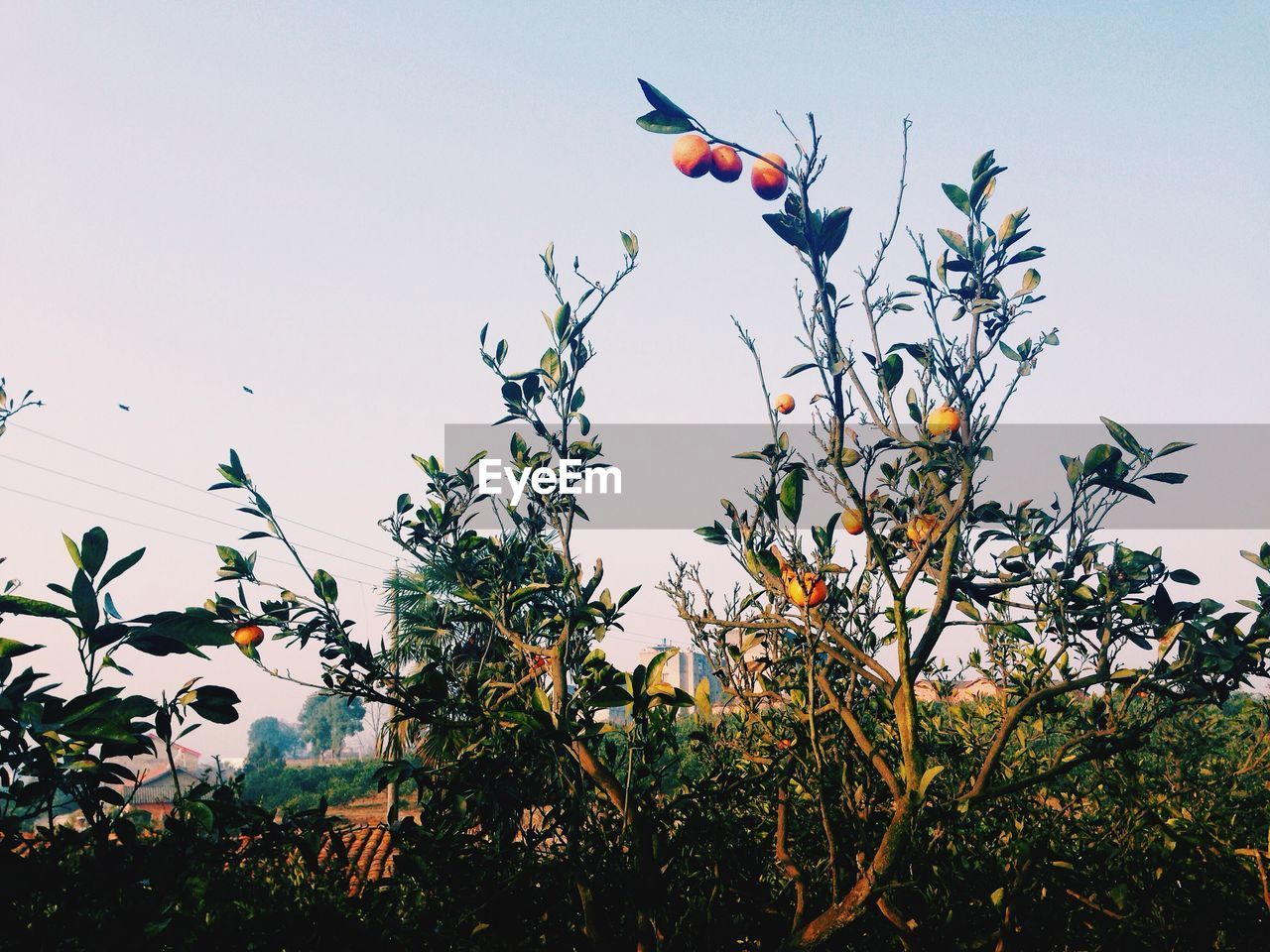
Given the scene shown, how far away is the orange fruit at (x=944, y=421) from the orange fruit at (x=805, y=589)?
58cm

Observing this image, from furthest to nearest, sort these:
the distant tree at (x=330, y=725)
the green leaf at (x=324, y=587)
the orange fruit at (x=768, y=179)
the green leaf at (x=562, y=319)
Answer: the distant tree at (x=330, y=725)
the green leaf at (x=562, y=319)
the green leaf at (x=324, y=587)
the orange fruit at (x=768, y=179)

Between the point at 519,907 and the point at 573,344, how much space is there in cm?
198

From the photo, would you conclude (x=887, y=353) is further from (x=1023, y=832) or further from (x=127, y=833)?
(x=127, y=833)

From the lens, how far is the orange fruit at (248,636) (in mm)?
2863

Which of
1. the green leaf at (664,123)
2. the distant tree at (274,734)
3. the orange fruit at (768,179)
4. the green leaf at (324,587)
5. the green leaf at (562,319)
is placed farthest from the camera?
the distant tree at (274,734)

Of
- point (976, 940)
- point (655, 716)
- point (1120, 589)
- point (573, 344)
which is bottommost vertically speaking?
point (976, 940)

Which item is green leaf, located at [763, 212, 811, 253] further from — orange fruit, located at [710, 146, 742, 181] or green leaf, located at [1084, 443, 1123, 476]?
green leaf, located at [1084, 443, 1123, 476]

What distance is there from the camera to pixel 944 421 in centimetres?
242

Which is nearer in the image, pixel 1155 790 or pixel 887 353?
pixel 887 353

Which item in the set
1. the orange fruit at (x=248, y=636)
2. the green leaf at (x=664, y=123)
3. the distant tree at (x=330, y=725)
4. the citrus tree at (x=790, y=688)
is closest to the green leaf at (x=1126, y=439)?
the citrus tree at (x=790, y=688)

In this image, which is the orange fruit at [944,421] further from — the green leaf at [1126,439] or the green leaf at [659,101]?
the green leaf at [659,101]

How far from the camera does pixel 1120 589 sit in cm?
273

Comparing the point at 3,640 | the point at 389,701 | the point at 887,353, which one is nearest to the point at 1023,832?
the point at 887,353

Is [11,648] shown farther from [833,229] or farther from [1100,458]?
[1100,458]
